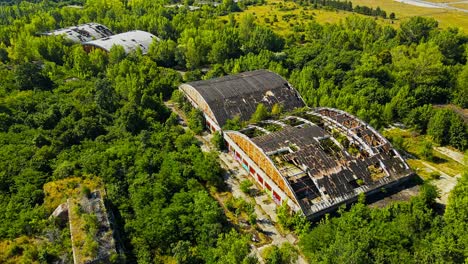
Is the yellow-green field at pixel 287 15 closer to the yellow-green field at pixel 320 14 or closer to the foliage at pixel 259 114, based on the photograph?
the yellow-green field at pixel 320 14

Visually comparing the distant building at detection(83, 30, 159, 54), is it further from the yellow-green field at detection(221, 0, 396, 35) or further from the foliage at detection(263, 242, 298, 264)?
the foliage at detection(263, 242, 298, 264)

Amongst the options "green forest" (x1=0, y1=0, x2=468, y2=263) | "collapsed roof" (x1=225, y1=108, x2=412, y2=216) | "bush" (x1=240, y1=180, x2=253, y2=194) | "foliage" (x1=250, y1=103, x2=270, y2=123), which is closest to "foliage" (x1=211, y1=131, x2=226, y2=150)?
"collapsed roof" (x1=225, y1=108, x2=412, y2=216)

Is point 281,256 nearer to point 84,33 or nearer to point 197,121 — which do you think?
point 197,121

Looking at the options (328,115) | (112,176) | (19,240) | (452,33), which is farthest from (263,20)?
(19,240)

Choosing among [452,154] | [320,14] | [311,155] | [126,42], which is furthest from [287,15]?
[311,155]

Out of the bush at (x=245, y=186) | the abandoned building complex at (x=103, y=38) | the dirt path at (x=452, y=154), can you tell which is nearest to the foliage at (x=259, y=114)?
the bush at (x=245, y=186)

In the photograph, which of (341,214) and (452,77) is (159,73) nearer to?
(341,214)
